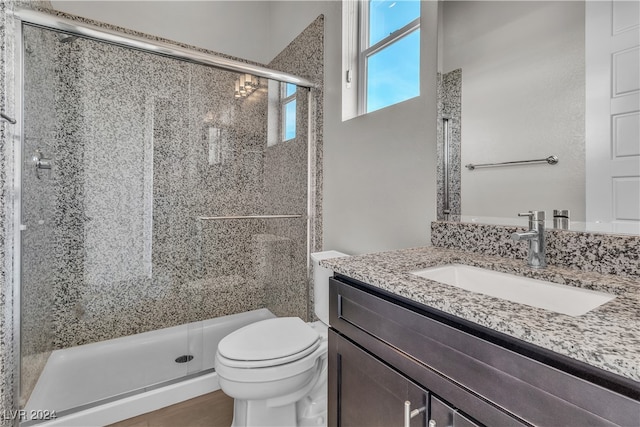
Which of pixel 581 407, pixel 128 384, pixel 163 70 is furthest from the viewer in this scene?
pixel 163 70

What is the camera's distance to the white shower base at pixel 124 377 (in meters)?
1.46

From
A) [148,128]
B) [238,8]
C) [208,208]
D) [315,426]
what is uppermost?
[238,8]

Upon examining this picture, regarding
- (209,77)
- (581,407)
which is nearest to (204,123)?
(209,77)

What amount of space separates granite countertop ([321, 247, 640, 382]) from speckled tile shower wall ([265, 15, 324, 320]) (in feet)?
4.04

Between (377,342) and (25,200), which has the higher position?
(25,200)

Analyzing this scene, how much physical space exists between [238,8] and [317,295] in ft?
8.15

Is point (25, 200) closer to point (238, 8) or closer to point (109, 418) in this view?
point (109, 418)

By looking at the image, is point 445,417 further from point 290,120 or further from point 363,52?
point 290,120

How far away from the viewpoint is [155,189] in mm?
1977

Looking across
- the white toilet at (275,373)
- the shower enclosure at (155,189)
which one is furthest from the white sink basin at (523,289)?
the shower enclosure at (155,189)

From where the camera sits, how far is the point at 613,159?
2.74 feet

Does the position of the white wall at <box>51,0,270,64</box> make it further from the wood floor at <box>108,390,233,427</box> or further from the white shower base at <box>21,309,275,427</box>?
the wood floor at <box>108,390,233,427</box>

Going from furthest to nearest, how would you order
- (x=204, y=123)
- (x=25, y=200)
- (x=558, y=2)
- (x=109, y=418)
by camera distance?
1. (x=204, y=123)
2. (x=109, y=418)
3. (x=25, y=200)
4. (x=558, y=2)

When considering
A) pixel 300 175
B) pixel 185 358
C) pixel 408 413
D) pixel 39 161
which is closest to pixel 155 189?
pixel 39 161
